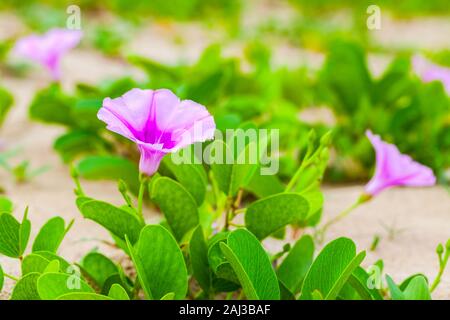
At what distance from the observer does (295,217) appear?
4.08 feet

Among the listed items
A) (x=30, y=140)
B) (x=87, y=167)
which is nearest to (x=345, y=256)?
(x=87, y=167)

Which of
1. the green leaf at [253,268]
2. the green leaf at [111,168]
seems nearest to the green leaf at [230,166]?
the green leaf at [253,268]

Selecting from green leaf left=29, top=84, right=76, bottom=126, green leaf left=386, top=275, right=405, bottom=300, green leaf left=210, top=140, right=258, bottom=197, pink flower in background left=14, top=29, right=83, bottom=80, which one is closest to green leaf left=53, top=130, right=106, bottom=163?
green leaf left=29, top=84, right=76, bottom=126

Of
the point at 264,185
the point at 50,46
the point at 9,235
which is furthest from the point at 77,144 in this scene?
the point at 9,235

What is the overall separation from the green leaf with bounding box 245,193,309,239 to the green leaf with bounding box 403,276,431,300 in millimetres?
208

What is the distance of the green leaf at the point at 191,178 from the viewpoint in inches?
51.4

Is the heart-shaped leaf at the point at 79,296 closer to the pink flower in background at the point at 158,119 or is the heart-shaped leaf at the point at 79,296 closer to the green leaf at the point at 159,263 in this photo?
the green leaf at the point at 159,263

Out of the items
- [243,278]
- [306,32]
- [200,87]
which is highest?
[306,32]

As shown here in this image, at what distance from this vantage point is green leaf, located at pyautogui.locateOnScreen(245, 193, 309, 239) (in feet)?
4.00

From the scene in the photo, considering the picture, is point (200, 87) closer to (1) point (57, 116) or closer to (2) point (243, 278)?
(1) point (57, 116)

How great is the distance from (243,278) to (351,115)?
1242 mm

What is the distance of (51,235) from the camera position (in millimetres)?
1222

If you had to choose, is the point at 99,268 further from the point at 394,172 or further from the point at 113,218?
the point at 394,172

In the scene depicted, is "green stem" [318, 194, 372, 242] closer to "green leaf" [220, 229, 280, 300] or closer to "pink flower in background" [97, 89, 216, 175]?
"green leaf" [220, 229, 280, 300]
